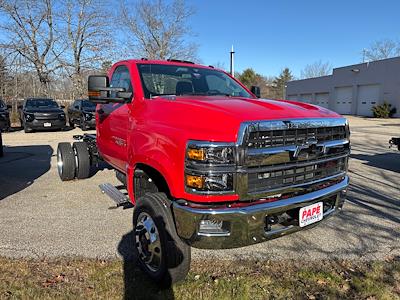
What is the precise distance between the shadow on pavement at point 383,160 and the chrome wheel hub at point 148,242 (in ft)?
23.1

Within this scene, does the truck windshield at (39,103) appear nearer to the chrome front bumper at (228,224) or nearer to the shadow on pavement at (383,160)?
the shadow on pavement at (383,160)

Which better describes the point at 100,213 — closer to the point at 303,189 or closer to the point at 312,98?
the point at 303,189

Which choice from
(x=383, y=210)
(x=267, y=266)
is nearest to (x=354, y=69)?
(x=383, y=210)

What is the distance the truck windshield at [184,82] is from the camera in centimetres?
415

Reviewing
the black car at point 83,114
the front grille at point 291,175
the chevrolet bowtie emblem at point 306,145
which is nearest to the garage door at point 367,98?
the black car at point 83,114

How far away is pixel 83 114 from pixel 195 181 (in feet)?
56.0

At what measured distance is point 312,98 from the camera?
155ft

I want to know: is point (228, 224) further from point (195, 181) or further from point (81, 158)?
point (81, 158)

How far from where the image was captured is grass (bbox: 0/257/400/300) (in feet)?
9.98

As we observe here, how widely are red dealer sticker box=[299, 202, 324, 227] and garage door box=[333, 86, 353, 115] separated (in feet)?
130

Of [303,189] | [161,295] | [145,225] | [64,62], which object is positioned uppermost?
[64,62]

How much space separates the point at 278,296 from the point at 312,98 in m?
47.3

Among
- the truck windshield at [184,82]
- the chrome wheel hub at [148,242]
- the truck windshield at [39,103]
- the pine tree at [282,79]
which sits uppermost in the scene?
the pine tree at [282,79]

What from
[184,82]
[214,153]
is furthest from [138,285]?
[184,82]
